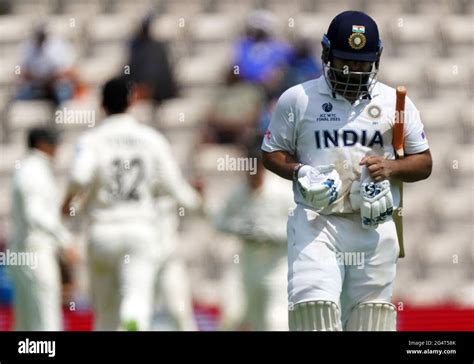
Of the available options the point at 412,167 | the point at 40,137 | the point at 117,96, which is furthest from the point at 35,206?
the point at 412,167

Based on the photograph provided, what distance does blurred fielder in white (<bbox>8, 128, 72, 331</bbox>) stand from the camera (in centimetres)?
969

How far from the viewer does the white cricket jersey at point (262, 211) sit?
378 inches

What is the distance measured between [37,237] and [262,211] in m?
1.46

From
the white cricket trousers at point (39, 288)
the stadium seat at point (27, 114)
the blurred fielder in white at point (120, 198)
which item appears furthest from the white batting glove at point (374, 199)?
the stadium seat at point (27, 114)

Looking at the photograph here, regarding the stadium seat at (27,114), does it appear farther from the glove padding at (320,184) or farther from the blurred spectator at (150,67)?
the glove padding at (320,184)

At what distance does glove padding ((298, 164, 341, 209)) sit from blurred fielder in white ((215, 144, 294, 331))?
316cm

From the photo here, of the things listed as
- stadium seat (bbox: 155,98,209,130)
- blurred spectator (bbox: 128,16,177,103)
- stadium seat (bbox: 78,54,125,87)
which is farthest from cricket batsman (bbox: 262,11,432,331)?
stadium seat (bbox: 78,54,125,87)

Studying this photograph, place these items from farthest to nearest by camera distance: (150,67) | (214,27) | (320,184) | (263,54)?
(214,27), (150,67), (263,54), (320,184)

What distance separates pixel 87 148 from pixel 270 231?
1.49 metres

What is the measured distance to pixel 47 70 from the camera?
1341 cm

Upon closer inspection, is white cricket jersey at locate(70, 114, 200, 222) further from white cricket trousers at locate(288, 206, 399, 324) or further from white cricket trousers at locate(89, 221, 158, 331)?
white cricket trousers at locate(288, 206, 399, 324)

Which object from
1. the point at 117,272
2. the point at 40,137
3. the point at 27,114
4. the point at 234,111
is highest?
the point at 27,114

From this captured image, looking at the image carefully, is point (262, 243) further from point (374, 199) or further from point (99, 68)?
point (99, 68)
